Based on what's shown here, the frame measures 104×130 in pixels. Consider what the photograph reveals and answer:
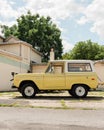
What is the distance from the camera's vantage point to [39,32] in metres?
54.8

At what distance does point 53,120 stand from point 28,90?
26.8ft

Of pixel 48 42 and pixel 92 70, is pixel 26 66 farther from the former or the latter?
pixel 48 42

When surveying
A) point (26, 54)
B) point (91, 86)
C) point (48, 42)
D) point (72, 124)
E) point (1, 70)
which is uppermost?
point (48, 42)

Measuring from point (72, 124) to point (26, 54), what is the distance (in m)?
25.7

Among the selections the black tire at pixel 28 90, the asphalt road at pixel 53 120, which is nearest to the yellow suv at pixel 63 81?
the black tire at pixel 28 90

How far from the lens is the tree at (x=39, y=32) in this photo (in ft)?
177

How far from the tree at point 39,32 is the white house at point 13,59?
46.9ft

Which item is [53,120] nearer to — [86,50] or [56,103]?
[56,103]

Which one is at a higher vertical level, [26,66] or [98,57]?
[98,57]

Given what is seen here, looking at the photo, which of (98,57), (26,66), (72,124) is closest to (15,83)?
(72,124)

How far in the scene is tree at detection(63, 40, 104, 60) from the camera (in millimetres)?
74075

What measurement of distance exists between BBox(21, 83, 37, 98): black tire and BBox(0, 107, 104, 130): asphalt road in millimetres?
5598

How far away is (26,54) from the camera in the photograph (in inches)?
1356

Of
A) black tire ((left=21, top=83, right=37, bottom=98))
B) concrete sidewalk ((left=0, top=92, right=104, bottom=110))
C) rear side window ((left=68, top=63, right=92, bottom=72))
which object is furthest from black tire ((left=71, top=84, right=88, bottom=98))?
black tire ((left=21, top=83, right=37, bottom=98))
